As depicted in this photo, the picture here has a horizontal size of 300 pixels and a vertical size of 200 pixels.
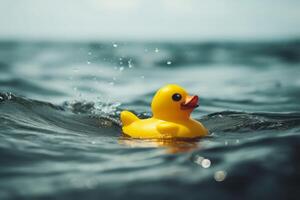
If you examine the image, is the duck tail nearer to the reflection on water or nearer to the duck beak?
the reflection on water

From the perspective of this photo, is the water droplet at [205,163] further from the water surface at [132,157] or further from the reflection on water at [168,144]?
the reflection on water at [168,144]

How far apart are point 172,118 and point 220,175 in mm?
2340

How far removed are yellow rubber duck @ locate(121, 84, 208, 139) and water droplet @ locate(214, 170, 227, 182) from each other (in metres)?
1.91

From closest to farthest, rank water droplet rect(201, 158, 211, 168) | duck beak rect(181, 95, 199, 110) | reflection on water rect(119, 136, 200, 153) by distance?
water droplet rect(201, 158, 211, 168) < reflection on water rect(119, 136, 200, 153) < duck beak rect(181, 95, 199, 110)

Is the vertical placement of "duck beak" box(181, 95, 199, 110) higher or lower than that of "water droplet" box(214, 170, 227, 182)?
higher

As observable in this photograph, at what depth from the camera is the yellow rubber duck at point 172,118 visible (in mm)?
7601

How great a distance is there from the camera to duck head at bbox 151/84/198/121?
7763 mm

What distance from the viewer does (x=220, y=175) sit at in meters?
5.59

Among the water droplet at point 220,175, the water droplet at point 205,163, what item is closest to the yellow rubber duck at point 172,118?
the water droplet at point 205,163

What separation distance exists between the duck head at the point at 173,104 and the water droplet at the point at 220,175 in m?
2.17

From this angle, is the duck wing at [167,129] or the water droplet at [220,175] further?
the duck wing at [167,129]

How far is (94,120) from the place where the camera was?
9461 mm

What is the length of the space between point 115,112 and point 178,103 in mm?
3176

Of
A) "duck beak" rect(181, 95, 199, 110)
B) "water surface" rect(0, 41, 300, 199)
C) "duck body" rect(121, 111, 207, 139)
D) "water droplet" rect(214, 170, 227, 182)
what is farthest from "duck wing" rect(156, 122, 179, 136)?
"water droplet" rect(214, 170, 227, 182)
